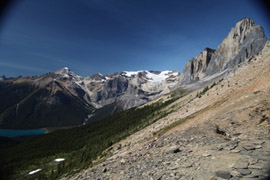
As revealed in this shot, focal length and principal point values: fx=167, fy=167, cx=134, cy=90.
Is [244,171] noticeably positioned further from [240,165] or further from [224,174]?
[224,174]

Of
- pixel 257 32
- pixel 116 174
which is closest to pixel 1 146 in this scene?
pixel 116 174

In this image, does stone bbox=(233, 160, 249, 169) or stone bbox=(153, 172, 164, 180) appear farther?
stone bbox=(153, 172, 164, 180)

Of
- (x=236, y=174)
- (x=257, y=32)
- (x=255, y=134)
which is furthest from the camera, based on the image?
(x=257, y=32)

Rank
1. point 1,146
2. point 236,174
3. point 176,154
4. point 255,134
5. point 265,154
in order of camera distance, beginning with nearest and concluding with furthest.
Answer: point 236,174 → point 265,154 → point 255,134 → point 176,154 → point 1,146

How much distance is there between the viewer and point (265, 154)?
24.3 ft

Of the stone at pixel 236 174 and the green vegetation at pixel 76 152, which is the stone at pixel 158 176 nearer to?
the stone at pixel 236 174

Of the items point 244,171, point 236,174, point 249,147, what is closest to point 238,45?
point 249,147

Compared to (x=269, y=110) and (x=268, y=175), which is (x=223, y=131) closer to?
(x=269, y=110)

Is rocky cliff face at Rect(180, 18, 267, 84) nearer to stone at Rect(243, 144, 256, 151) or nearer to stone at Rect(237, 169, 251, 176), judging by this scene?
stone at Rect(243, 144, 256, 151)

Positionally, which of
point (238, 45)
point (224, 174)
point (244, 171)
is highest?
point (238, 45)

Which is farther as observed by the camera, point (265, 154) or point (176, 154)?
point (176, 154)

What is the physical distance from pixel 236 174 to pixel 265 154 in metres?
2.05

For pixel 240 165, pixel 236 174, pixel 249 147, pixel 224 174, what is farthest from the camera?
pixel 249 147

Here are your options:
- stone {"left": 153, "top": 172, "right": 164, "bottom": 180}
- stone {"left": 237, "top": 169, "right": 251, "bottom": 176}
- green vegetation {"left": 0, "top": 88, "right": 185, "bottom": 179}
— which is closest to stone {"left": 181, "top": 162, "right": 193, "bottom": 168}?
stone {"left": 153, "top": 172, "right": 164, "bottom": 180}
